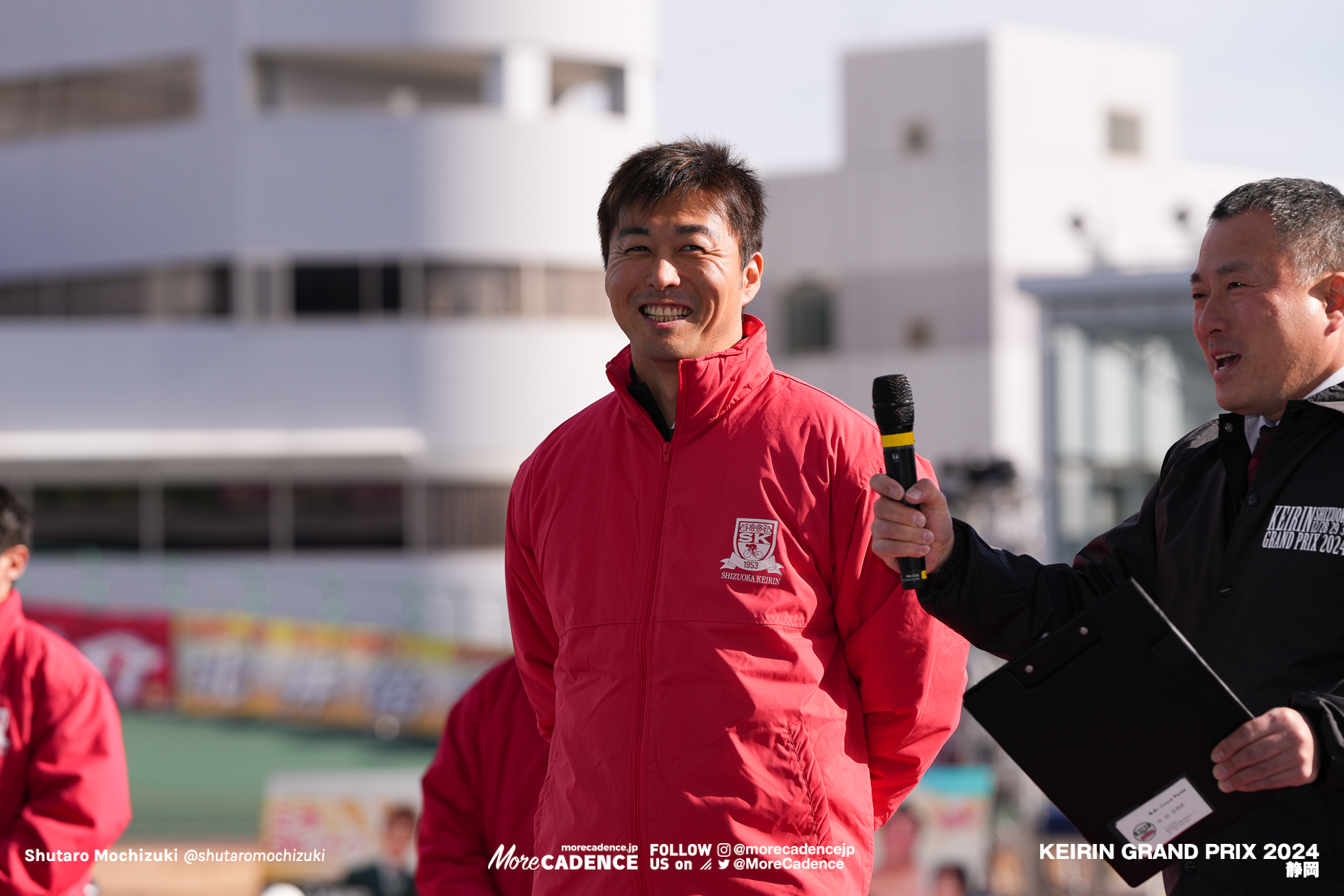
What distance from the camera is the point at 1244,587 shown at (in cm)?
227

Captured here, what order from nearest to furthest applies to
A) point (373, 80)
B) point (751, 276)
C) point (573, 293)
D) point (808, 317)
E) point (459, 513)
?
point (751, 276) → point (459, 513) → point (573, 293) → point (373, 80) → point (808, 317)

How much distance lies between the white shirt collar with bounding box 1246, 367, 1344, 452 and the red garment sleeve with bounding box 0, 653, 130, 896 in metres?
2.39

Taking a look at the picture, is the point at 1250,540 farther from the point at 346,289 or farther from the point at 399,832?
the point at 346,289

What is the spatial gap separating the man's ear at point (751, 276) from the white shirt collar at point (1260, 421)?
89 cm

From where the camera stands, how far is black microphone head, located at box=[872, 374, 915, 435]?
2246 mm

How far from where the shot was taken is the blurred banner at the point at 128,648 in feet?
52.9

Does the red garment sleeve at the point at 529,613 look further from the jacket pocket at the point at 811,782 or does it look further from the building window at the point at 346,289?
the building window at the point at 346,289

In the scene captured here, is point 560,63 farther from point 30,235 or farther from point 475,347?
point 30,235

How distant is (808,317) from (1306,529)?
2757 centimetres

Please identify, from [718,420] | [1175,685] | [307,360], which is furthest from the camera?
[307,360]

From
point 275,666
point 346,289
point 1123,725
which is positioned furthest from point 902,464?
point 346,289

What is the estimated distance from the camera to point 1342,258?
2.38m

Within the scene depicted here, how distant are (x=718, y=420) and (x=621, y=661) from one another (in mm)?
452

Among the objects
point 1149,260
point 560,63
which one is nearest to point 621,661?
point 560,63
